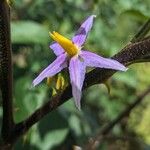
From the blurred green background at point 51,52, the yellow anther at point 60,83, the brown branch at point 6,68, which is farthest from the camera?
the blurred green background at point 51,52

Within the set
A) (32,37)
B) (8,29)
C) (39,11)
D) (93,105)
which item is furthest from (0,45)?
(93,105)

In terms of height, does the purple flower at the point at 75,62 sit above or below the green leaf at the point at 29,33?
above

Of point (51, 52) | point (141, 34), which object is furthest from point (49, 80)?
point (51, 52)

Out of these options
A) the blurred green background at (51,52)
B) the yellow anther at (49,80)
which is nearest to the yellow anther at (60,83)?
the yellow anther at (49,80)

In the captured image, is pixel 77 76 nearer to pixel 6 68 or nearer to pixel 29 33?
pixel 6 68

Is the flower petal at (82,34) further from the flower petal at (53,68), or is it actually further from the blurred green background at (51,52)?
the blurred green background at (51,52)

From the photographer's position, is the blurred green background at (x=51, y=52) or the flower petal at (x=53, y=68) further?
the blurred green background at (x=51, y=52)

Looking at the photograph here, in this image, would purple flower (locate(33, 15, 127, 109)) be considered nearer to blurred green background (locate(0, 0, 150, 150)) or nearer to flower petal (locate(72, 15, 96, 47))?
flower petal (locate(72, 15, 96, 47))

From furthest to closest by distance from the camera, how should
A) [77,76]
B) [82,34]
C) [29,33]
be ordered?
1. [29,33]
2. [82,34]
3. [77,76]
